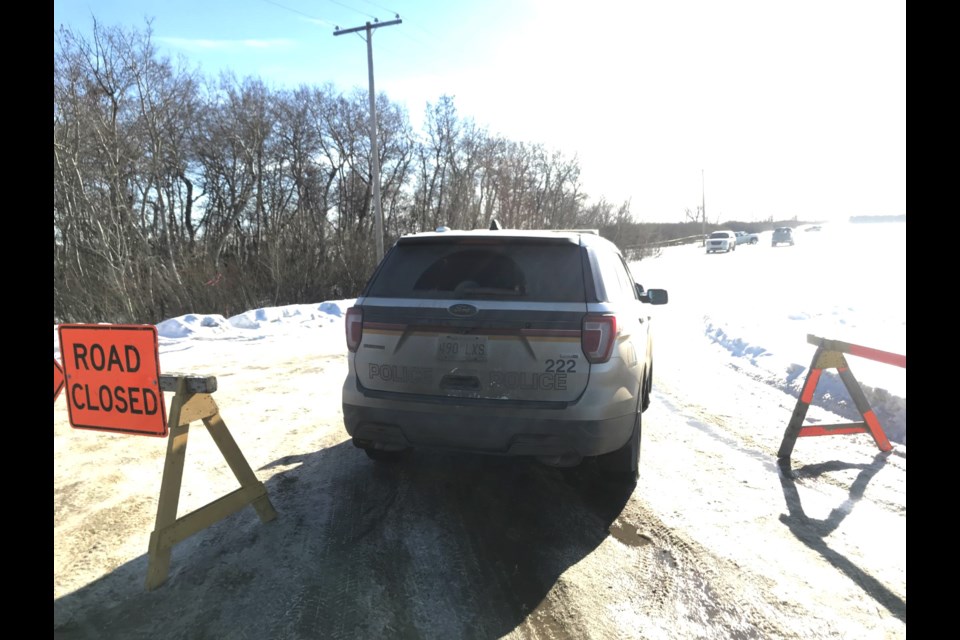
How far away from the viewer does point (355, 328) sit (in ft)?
11.9

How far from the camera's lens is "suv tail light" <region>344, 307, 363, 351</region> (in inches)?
142

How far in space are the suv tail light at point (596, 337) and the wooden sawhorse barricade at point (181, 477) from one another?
2.19 meters

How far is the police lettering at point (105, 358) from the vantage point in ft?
10.4

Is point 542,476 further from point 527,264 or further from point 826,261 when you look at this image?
point 826,261

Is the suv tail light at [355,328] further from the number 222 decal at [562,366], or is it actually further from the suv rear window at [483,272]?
the number 222 decal at [562,366]

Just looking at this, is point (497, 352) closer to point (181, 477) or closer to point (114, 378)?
point (181, 477)

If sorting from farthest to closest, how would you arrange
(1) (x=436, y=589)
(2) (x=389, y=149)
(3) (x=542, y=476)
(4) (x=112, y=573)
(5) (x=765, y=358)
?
(2) (x=389, y=149) → (5) (x=765, y=358) → (3) (x=542, y=476) → (4) (x=112, y=573) → (1) (x=436, y=589)

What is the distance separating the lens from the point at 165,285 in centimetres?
1852

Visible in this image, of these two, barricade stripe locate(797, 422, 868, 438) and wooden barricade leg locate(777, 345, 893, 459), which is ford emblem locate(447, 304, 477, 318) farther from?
barricade stripe locate(797, 422, 868, 438)

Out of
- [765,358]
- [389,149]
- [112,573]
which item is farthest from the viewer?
[389,149]

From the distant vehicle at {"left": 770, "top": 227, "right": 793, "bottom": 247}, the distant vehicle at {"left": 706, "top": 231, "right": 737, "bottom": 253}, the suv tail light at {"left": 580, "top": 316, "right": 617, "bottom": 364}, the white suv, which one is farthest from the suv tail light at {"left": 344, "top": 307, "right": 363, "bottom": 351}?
the distant vehicle at {"left": 770, "top": 227, "right": 793, "bottom": 247}
